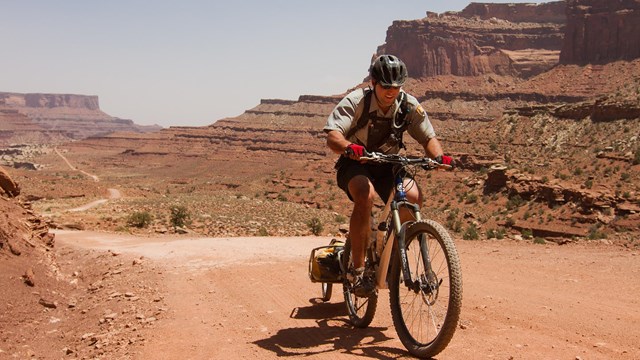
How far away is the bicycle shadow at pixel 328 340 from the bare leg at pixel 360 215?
699 mm

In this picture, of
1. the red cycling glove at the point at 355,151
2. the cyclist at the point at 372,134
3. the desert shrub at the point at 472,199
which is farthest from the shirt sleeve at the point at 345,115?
the desert shrub at the point at 472,199

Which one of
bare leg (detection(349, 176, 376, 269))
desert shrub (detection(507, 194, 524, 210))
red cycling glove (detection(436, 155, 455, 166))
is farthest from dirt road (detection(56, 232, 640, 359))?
desert shrub (detection(507, 194, 524, 210))

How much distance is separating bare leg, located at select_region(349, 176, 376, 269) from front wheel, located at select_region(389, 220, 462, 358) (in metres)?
0.47

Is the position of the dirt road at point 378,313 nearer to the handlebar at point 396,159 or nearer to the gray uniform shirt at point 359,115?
the handlebar at point 396,159

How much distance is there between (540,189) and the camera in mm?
34562

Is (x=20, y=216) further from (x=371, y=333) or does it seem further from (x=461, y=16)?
(x=461, y=16)

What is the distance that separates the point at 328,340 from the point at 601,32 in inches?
3961

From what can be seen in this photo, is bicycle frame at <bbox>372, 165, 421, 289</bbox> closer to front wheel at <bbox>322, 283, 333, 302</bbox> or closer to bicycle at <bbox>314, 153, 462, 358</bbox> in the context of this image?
bicycle at <bbox>314, 153, 462, 358</bbox>

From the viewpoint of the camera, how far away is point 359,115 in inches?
230

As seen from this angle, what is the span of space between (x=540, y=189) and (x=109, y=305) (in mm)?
30009

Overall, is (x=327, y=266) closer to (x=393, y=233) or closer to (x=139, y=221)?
(x=393, y=233)

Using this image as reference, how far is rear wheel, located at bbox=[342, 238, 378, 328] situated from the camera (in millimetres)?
6078

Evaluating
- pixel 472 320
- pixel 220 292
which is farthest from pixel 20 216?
pixel 472 320

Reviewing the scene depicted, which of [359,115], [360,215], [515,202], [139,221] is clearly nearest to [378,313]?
[360,215]
